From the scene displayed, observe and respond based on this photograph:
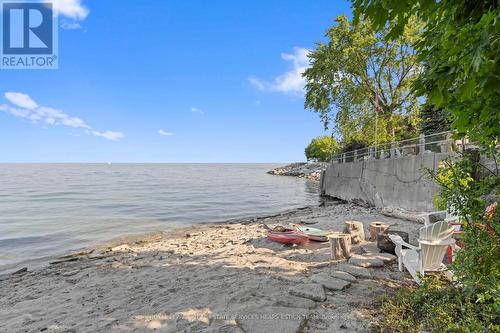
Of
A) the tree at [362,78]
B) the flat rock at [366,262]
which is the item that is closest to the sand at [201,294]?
the flat rock at [366,262]

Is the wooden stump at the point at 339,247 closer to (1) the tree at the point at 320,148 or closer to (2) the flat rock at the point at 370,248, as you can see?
(2) the flat rock at the point at 370,248

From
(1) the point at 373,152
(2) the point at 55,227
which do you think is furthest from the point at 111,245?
(1) the point at 373,152

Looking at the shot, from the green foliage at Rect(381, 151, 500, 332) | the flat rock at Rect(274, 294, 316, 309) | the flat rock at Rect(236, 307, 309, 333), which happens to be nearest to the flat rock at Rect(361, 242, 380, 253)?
the green foliage at Rect(381, 151, 500, 332)

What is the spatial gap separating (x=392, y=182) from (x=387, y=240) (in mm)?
10146

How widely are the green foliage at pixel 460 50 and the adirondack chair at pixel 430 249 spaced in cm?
281

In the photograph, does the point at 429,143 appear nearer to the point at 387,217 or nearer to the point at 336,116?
the point at 387,217

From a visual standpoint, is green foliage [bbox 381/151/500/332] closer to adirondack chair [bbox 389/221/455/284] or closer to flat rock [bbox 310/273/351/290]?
flat rock [bbox 310/273/351/290]

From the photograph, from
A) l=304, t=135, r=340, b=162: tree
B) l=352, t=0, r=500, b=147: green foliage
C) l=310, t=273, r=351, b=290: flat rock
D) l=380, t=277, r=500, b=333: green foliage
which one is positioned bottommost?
l=310, t=273, r=351, b=290: flat rock

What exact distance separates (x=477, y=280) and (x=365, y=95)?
25.6m

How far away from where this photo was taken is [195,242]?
1248cm

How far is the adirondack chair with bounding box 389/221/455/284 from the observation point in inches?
209

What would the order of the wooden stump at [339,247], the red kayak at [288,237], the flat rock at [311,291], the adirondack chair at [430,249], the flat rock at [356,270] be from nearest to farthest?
the flat rock at [311,291] → the adirondack chair at [430,249] → the flat rock at [356,270] → the wooden stump at [339,247] → the red kayak at [288,237]

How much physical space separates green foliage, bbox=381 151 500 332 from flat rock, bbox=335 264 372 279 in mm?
1447

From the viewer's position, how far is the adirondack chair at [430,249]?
5.32 metres
